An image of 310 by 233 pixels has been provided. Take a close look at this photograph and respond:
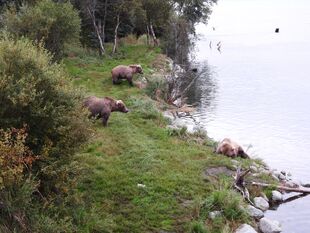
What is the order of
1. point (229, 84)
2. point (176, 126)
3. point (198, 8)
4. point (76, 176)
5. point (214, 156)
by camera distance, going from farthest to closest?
1. point (198, 8)
2. point (229, 84)
3. point (176, 126)
4. point (214, 156)
5. point (76, 176)

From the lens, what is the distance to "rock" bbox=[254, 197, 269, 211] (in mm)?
17353

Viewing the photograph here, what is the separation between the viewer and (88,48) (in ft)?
139

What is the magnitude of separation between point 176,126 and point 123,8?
60.4ft

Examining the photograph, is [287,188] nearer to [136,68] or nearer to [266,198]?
[266,198]

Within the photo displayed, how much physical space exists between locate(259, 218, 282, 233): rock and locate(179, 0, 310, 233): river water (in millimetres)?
1000

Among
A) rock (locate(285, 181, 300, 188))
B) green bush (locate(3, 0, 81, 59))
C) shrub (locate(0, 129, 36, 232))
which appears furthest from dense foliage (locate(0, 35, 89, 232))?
green bush (locate(3, 0, 81, 59))

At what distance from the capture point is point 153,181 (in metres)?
16.5

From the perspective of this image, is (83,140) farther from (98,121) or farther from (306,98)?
(306,98)

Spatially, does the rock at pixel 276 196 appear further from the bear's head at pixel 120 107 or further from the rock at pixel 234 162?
the bear's head at pixel 120 107

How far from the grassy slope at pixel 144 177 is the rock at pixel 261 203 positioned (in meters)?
1.71

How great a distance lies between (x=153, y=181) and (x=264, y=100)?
2413 cm

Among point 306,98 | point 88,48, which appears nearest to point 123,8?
point 88,48

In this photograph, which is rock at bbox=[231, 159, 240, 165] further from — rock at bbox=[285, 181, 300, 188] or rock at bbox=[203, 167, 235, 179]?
rock at bbox=[285, 181, 300, 188]

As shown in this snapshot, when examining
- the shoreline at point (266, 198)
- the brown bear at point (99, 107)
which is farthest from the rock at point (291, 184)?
the brown bear at point (99, 107)
